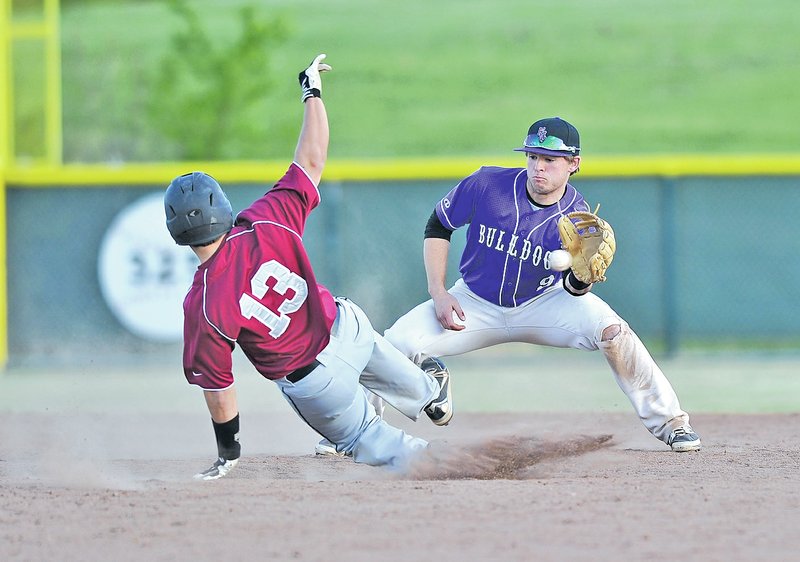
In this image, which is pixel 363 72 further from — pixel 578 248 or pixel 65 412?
pixel 578 248

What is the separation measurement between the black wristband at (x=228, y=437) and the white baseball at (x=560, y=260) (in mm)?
1671

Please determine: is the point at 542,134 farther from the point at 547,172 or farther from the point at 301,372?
the point at 301,372

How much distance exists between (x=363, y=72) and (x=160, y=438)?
18.7 metres

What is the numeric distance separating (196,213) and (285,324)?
58 centimetres

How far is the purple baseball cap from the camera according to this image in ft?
19.2

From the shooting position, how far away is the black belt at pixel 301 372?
16.5 feet

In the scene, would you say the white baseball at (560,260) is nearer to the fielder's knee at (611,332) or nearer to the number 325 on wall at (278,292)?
the fielder's knee at (611,332)

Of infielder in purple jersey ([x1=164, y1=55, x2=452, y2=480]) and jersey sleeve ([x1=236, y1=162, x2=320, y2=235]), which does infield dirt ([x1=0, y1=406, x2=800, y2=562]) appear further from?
jersey sleeve ([x1=236, y1=162, x2=320, y2=235])

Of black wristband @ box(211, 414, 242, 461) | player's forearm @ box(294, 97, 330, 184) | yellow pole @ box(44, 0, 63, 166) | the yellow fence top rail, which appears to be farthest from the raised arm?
yellow pole @ box(44, 0, 63, 166)

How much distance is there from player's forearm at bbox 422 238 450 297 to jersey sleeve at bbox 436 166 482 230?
0.35 feet

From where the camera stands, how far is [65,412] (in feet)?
26.1

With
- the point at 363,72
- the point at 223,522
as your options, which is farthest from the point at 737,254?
the point at 363,72

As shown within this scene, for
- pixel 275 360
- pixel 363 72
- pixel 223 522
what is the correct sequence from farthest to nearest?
pixel 363 72 < pixel 275 360 < pixel 223 522

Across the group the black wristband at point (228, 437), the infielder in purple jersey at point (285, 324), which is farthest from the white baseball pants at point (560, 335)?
the black wristband at point (228, 437)
